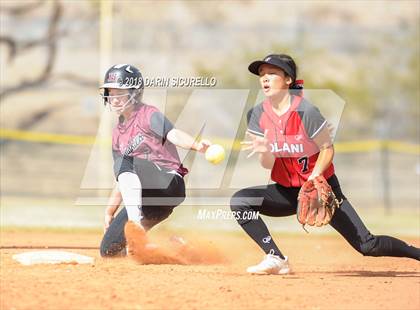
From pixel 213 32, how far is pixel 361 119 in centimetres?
943

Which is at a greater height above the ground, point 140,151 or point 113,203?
point 140,151

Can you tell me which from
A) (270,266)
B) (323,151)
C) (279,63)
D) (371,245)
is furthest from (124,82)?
(371,245)

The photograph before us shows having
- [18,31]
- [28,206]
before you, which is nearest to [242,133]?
[28,206]

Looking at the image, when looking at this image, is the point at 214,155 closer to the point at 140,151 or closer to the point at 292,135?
the point at 292,135

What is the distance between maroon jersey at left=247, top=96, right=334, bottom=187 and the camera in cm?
726

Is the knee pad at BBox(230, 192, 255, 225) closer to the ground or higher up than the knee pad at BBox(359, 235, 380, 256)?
higher up

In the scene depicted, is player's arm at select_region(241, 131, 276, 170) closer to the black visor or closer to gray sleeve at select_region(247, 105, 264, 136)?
gray sleeve at select_region(247, 105, 264, 136)

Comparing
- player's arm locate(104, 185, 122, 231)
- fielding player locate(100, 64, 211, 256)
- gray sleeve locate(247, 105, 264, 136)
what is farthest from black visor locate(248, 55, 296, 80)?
player's arm locate(104, 185, 122, 231)

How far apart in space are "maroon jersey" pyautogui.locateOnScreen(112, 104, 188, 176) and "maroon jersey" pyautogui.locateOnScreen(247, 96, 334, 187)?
1.09m

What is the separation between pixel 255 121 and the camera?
7430 mm

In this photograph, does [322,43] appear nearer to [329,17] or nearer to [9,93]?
[329,17]

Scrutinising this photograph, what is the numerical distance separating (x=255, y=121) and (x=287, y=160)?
45 cm

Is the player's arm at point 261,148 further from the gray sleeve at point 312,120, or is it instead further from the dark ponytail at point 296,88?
the dark ponytail at point 296,88

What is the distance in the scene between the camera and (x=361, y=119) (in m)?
25.9
